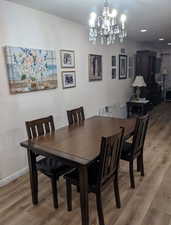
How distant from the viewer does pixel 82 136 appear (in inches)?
85.7

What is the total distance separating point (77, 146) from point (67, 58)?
1.99m

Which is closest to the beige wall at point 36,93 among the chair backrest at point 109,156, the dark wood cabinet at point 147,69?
the chair backrest at point 109,156

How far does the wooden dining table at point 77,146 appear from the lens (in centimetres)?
162

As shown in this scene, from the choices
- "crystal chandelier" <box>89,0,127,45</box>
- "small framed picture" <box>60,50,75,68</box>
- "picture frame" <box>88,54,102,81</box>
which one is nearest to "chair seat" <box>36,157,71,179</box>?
"crystal chandelier" <box>89,0,127,45</box>

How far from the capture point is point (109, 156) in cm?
170

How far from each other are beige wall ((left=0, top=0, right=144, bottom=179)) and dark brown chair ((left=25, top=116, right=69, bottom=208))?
53 centimetres

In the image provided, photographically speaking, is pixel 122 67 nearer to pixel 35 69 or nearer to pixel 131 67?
pixel 131 67

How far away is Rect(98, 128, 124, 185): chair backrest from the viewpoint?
5.23 feet

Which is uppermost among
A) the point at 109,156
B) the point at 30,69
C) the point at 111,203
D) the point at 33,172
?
the point at 30,69

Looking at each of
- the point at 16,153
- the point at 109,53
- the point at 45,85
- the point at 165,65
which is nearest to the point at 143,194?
the point at 16,153

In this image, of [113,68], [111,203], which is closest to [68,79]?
[113,68]

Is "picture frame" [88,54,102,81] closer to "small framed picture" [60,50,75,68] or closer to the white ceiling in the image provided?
"small framed picture" [60,50,75,68]

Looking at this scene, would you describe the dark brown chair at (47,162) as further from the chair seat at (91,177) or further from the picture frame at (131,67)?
the picture frame at (131,67)

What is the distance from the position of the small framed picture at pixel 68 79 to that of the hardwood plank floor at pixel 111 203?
5.43 ft
